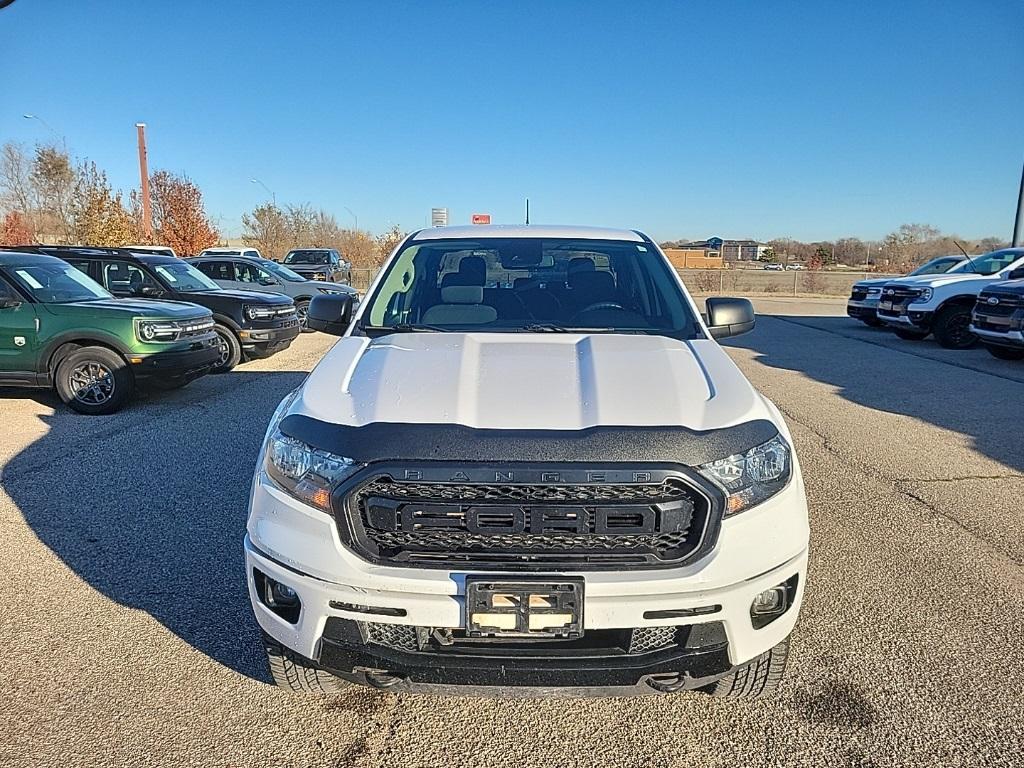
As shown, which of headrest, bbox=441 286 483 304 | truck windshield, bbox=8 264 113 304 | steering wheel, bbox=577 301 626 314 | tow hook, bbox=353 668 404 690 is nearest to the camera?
tow hook, bbox=353 668 404 690

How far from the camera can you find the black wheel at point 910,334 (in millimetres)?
14125

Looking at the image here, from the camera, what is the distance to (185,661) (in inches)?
116

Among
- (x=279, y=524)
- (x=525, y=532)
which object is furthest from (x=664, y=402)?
(x=279, y=524)

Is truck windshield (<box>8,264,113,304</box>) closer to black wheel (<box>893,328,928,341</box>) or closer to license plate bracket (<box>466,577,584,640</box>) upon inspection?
license plate bracket (<box>466,577,584,640</box>)

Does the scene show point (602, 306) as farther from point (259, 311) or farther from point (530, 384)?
point (259, 311)

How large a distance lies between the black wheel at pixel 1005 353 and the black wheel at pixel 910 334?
210cm

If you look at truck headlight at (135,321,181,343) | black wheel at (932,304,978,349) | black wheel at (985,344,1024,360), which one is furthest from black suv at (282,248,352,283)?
black wheel at (985,344,1024,360)

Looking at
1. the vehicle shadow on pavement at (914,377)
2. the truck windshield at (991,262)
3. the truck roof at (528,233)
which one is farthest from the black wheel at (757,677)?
the truck windshield at (991,262)

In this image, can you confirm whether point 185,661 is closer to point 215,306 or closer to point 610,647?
point 610,647

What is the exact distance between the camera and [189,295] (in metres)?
10.5

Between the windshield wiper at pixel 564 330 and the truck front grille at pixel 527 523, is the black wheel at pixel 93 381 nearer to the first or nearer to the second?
the windshield wiper at pixel 564 330

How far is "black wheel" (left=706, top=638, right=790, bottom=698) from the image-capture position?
2516 mm

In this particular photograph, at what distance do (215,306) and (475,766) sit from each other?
9.55 m

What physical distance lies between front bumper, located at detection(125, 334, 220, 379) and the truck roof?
15.2ft
